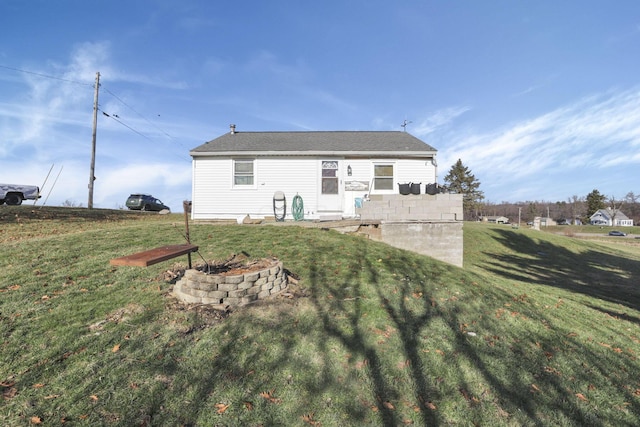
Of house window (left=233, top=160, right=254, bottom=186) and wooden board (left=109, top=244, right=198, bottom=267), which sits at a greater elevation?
house window (left=233, top=160, right=254, bottom=186)

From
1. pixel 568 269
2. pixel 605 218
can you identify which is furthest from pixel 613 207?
pixel 568 269

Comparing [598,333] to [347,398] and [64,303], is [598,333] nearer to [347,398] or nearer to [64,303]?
[347,398]

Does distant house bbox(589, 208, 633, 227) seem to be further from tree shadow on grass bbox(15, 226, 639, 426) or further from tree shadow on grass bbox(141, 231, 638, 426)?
tree shadow on grass bbox(141, 231, 638, 426)

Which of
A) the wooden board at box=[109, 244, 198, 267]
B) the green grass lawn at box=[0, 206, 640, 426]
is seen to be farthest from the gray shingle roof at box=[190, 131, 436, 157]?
the wooden board at box=[109, 244, 198, 267]

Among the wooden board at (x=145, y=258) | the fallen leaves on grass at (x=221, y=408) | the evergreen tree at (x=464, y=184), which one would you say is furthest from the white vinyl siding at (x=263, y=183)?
the evergreen tree at (x=464, y=184)

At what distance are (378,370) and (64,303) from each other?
16.5ft

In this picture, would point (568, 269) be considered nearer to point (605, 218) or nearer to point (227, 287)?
point (227, 287)

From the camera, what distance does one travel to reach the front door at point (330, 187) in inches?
518

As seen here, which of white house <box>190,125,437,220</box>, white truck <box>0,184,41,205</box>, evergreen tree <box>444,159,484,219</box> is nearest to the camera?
white house <box>190,125,437,220</box>

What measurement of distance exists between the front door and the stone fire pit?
328 inches

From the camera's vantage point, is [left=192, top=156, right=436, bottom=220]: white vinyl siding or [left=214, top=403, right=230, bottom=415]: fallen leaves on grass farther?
[left=192, top=156, right=436, bottom=220]: white vinyl siding

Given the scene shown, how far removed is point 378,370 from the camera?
3.48 metres

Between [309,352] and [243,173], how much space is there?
35.2ft

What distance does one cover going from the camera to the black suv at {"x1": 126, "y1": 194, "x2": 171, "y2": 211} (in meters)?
21.9
